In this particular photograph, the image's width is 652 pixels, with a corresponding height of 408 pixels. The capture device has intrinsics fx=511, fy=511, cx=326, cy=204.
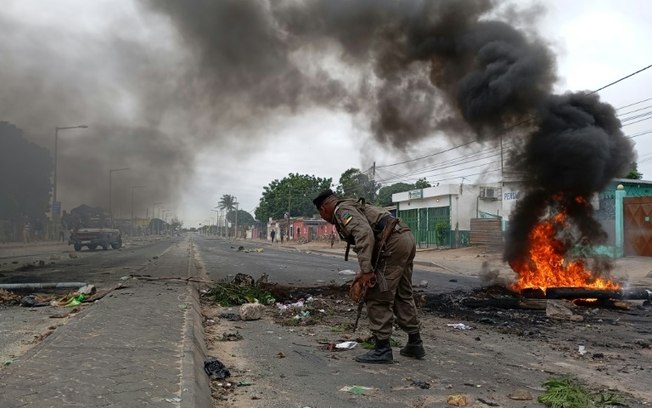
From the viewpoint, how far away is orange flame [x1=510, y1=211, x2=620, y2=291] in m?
8.49

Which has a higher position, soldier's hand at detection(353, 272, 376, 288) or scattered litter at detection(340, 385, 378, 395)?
soldier's hand at detection(353, 272, 376, 288)

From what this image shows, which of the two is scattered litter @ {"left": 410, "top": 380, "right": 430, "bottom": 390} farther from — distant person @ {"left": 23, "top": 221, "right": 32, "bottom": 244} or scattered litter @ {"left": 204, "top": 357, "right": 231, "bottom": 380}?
distant person @ {"left": 23, "top": 221, "right": 32, "bottom": 244}

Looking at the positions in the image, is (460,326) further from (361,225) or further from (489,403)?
(489,403)

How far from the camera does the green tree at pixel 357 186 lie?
30.6 meters

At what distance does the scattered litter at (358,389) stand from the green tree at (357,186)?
1834 cm

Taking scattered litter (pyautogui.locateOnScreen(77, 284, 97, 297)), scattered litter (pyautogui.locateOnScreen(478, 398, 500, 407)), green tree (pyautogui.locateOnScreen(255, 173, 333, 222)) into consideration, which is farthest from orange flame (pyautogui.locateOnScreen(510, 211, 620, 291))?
green tree (pyautogui.locateOnScreen(255, 173, 333, 222))

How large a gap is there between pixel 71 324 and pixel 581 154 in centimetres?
790

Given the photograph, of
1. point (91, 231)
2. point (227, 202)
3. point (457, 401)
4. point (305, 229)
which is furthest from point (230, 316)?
point (227, 202)

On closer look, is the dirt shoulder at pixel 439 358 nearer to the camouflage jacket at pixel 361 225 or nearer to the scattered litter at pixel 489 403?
the scattered litter at pixel 489 403

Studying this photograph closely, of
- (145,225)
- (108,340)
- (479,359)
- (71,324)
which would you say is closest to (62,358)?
(108,340)

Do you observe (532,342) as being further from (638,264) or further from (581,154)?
(638,264)

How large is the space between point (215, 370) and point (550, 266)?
6.95 m

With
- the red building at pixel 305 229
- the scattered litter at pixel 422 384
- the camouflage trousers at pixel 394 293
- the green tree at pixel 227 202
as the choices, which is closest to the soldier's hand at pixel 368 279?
the camouflage trousers at pixel 394 293

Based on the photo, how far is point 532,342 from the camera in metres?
5.05
